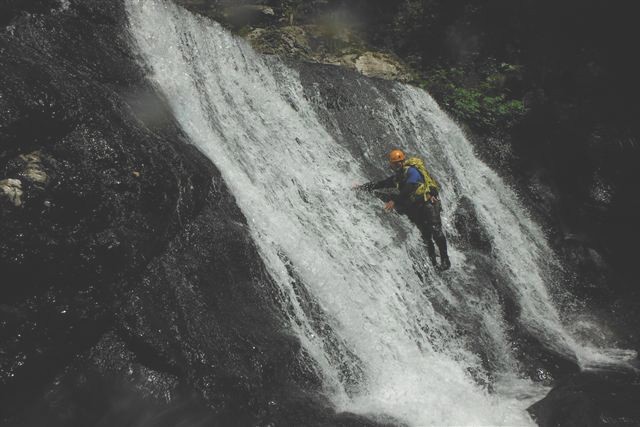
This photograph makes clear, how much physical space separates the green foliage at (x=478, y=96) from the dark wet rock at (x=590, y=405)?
7.48 meters

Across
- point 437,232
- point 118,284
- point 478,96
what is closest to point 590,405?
point 437,232

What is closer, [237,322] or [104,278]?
[104,278]

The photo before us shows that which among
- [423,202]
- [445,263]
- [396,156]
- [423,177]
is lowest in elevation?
[445,263]

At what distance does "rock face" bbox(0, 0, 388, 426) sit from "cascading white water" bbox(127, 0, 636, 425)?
67cm

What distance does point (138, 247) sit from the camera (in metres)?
4.93

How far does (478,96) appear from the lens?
13.5m

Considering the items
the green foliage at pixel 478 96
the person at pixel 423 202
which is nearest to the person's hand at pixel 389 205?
the person at pixel 423 202

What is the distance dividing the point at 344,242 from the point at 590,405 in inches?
147

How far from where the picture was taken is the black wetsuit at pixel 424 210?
826 cm

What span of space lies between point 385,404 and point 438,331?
74.0 inches

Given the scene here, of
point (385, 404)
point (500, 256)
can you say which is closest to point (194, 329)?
point (385, 404)

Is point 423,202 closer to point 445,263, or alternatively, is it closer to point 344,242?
point 445,263

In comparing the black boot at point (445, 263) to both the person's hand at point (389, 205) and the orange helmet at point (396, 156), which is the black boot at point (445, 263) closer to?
the person's hand at point (389, 205)

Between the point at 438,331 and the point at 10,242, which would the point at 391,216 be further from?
the point at 10,242
